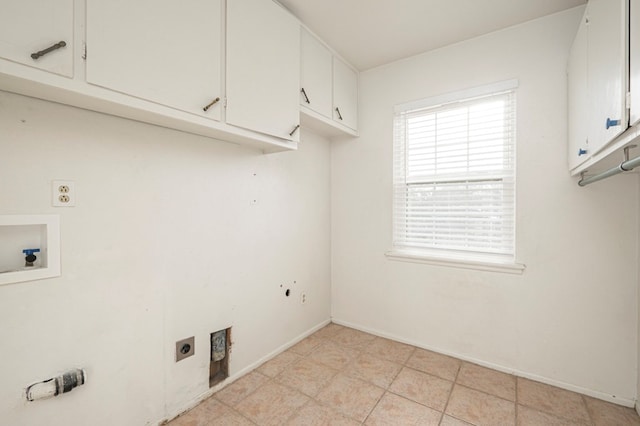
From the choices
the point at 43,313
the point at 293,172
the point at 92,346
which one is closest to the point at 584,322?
the point at 293,172

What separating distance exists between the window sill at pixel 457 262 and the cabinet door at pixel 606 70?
1.04 m

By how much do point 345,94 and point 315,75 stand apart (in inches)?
18.6

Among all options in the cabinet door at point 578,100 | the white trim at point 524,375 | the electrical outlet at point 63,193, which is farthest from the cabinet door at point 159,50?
the white trim at point 524,375

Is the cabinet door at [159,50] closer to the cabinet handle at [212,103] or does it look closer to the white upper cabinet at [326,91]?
the cabinet handle at [212,103]

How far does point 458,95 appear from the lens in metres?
2.33

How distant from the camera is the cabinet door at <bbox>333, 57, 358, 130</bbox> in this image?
2521 millimetres

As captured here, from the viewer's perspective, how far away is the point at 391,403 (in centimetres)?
183

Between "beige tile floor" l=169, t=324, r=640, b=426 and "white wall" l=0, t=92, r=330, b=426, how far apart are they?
8.6 inches

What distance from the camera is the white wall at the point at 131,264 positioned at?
1191 mm

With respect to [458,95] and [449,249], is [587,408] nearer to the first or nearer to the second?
[449,249]

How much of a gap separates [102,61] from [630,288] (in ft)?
10.0

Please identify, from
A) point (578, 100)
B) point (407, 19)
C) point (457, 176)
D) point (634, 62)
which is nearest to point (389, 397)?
point (457, 176)

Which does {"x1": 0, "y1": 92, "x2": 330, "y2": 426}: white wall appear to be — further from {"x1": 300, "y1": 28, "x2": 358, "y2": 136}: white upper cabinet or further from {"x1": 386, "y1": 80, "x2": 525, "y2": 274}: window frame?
{"x1": 386, "y1": 80, "x2": 525, "y2": 274}: window frame

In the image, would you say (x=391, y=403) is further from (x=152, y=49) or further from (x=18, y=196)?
(x=152, y=49)
